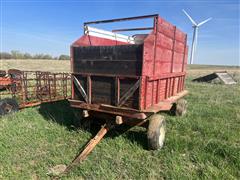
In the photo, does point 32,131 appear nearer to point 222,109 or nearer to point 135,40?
point 135,40

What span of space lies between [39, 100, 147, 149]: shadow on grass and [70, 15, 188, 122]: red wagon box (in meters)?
0.76

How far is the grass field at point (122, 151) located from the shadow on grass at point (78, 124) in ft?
0.08

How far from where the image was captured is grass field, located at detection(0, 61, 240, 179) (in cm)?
322

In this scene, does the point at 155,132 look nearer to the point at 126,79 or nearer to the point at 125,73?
the point at 126,79

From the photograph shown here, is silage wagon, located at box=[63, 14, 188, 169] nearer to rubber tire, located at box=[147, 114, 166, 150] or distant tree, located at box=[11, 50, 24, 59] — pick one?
rubber tire, located at box=[147, 114, 166, 150]

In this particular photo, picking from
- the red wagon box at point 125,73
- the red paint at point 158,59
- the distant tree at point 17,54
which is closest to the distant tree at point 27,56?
the distant tree at point 17,54

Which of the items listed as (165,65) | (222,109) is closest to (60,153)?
(165,65)

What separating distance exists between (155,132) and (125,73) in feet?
4.18

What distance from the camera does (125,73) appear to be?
387 cm

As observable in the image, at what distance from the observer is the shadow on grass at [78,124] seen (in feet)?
15.0

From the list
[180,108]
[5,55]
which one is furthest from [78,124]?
[5,55]

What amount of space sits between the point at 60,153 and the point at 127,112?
151 cm

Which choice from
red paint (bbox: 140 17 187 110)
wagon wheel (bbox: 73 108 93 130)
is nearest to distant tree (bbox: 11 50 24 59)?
wagon wheel (bbox: 73 108 93 130)

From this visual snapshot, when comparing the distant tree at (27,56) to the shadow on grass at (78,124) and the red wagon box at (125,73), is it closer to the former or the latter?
the shadow on grass at (78,124)
